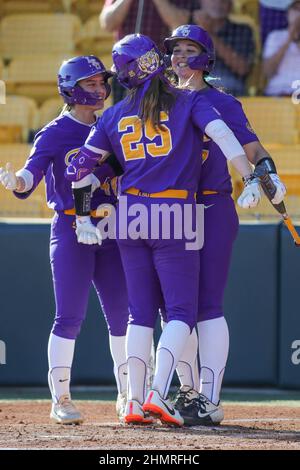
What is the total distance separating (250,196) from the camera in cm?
440

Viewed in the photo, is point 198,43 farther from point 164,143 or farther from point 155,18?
point 155,18

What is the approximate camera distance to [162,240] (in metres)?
4.62

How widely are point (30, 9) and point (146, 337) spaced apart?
278 inches

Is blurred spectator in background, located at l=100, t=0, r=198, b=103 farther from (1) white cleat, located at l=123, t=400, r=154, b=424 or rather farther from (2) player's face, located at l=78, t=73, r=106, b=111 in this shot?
(1) white cleat, located at l=123, t=400, r=154, b=424

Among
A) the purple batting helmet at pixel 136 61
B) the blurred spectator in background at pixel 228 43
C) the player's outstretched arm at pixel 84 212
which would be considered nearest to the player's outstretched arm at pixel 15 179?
the player's outstretched arm at pixel 84 212

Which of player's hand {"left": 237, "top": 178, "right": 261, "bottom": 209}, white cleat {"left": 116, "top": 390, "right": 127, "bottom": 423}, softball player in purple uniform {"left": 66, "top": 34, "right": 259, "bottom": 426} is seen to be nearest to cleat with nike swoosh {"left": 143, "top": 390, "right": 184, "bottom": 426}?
softball player in purple uniform {"left": 66, "top": 34, "right": 259, "bottom": 426}

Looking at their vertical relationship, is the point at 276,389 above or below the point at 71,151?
below

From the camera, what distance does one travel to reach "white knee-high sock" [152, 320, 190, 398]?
14.8 ft

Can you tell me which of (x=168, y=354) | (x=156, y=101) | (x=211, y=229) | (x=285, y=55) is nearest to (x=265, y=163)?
(x=211, y=229)

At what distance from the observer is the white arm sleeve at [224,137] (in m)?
4.52

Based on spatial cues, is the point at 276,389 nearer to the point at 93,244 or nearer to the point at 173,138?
the point at 93,244

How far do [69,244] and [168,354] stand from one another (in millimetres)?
870

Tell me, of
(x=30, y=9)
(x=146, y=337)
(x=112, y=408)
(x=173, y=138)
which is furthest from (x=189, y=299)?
(x=30, y=9)
